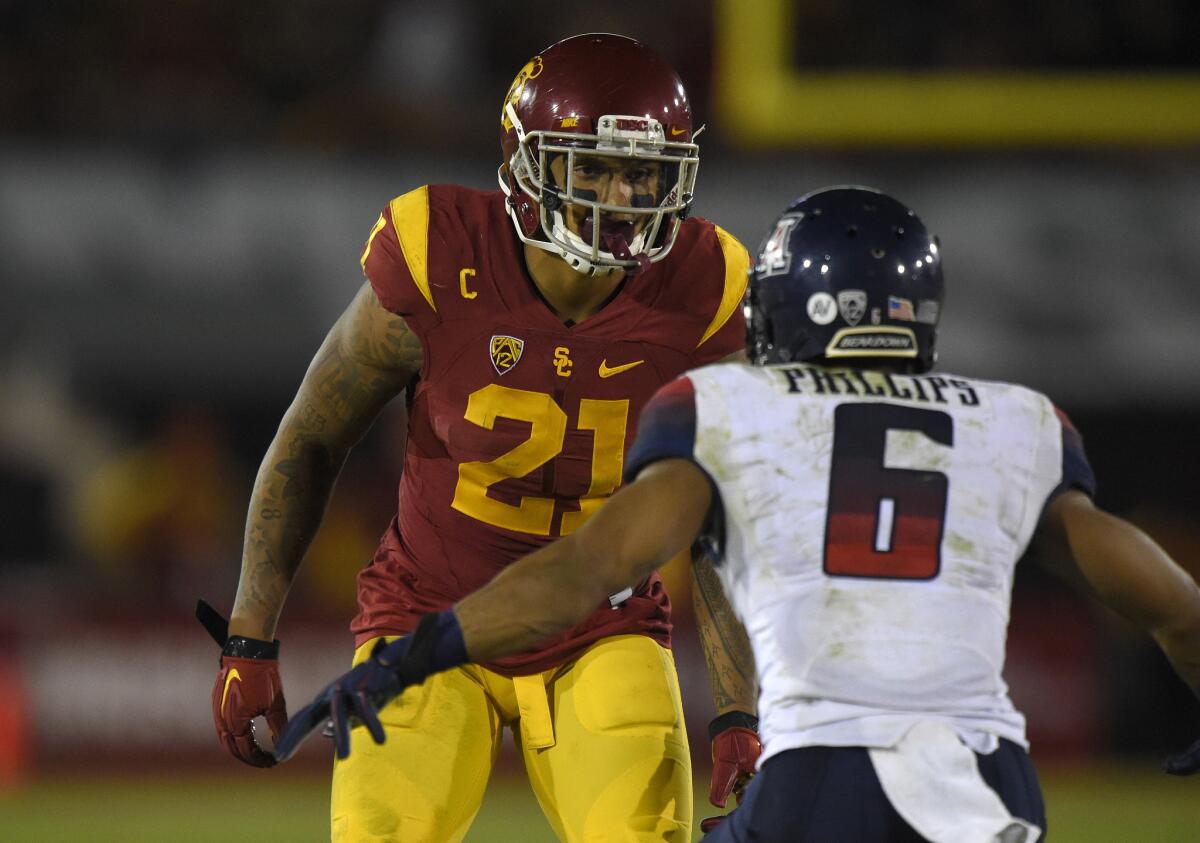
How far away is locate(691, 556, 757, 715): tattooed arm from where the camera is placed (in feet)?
10.8

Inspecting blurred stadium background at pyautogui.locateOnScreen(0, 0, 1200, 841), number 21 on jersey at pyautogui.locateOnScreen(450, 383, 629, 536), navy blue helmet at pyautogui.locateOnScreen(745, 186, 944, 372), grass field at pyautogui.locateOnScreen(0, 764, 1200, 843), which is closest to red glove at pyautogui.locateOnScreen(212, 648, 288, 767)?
number 21 on jersey at pyautogui.locateOnScreen(450, 383, 629, 536)

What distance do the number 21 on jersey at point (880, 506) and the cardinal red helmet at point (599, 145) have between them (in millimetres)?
894

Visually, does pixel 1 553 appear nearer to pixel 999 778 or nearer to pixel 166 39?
pixel 166 39

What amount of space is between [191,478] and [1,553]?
1.69 m

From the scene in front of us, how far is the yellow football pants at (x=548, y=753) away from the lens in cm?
298

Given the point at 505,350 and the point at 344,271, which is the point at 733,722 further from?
the point at 344,271

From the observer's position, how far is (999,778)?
2.35 m

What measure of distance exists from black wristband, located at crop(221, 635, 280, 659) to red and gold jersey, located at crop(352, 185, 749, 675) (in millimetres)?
179

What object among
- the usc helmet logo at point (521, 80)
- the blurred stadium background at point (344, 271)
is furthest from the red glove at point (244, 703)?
the blurred stadium background at point (344, 271)

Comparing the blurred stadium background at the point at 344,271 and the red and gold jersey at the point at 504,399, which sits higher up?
the red and gold jersey at the point at 504,399

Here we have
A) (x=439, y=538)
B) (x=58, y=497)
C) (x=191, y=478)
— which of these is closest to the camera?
(x=439, y=538)

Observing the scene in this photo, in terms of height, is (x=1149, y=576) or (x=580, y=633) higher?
(x=1149, y=576)

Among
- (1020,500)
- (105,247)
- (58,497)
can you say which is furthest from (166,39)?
(1020,500)

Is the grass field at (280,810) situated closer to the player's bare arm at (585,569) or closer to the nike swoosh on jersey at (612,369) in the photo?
the nike swoosh on jersey at (612,369)
